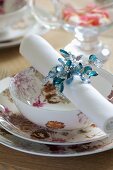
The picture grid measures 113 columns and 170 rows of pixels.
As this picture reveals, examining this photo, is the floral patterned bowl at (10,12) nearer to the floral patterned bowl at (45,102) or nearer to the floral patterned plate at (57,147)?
the floral patterned bowl at (45,102)

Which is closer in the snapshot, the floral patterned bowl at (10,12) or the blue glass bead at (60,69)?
the blue glass bead at (60,69)

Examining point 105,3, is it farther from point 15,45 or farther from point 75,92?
point 75,92

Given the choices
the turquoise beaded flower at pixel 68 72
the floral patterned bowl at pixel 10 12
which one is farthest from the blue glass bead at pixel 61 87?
the floral patterned bowl at pixel 10 12

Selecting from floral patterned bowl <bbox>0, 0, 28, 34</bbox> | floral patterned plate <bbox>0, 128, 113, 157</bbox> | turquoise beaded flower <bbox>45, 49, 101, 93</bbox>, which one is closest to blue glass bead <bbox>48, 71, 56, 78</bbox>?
turquoise beaded flower <bbox>45, 49, 101, 93</bbox>

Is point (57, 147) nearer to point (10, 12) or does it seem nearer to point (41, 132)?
point (41, 132)

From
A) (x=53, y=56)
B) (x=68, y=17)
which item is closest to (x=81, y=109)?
(x=53, y=56)

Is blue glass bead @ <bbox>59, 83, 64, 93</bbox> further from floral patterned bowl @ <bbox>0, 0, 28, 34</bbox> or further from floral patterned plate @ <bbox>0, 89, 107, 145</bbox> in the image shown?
floral patterned bowl @ <bbox>0, 0, 28, 34</bbox>
